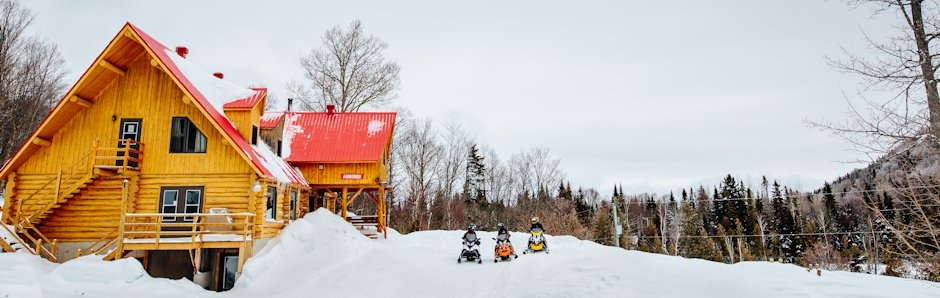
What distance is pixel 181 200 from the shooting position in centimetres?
1806

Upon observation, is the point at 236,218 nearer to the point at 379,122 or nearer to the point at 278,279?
the point at 278,279

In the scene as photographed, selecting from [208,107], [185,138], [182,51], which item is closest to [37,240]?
[185,138]

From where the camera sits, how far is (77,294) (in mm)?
13055

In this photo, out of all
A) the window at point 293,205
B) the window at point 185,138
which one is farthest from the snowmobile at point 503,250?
the window at point 185,138

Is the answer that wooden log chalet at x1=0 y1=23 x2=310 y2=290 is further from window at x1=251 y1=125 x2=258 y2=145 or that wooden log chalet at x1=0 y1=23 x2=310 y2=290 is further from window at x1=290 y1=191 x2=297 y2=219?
window at x1=290 y1=191 x2=297 y2=219

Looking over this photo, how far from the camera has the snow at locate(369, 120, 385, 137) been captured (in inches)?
1020

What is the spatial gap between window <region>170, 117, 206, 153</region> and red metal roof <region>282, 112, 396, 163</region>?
6017 millimetres

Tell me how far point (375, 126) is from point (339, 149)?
2270mm

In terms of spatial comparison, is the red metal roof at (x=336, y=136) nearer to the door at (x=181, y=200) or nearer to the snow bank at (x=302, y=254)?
the snow bank at (x=302, y=254)

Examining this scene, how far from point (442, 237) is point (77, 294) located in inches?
709

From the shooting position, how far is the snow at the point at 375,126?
25.9 meters

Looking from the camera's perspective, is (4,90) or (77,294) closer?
(77,294)

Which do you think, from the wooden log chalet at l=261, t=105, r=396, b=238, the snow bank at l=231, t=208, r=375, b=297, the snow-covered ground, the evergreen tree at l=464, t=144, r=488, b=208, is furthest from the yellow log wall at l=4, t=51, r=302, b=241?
the evergreen tree at l=464, t=144, r=488, b=208

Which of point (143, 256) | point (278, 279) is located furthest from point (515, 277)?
point (143, 256)
